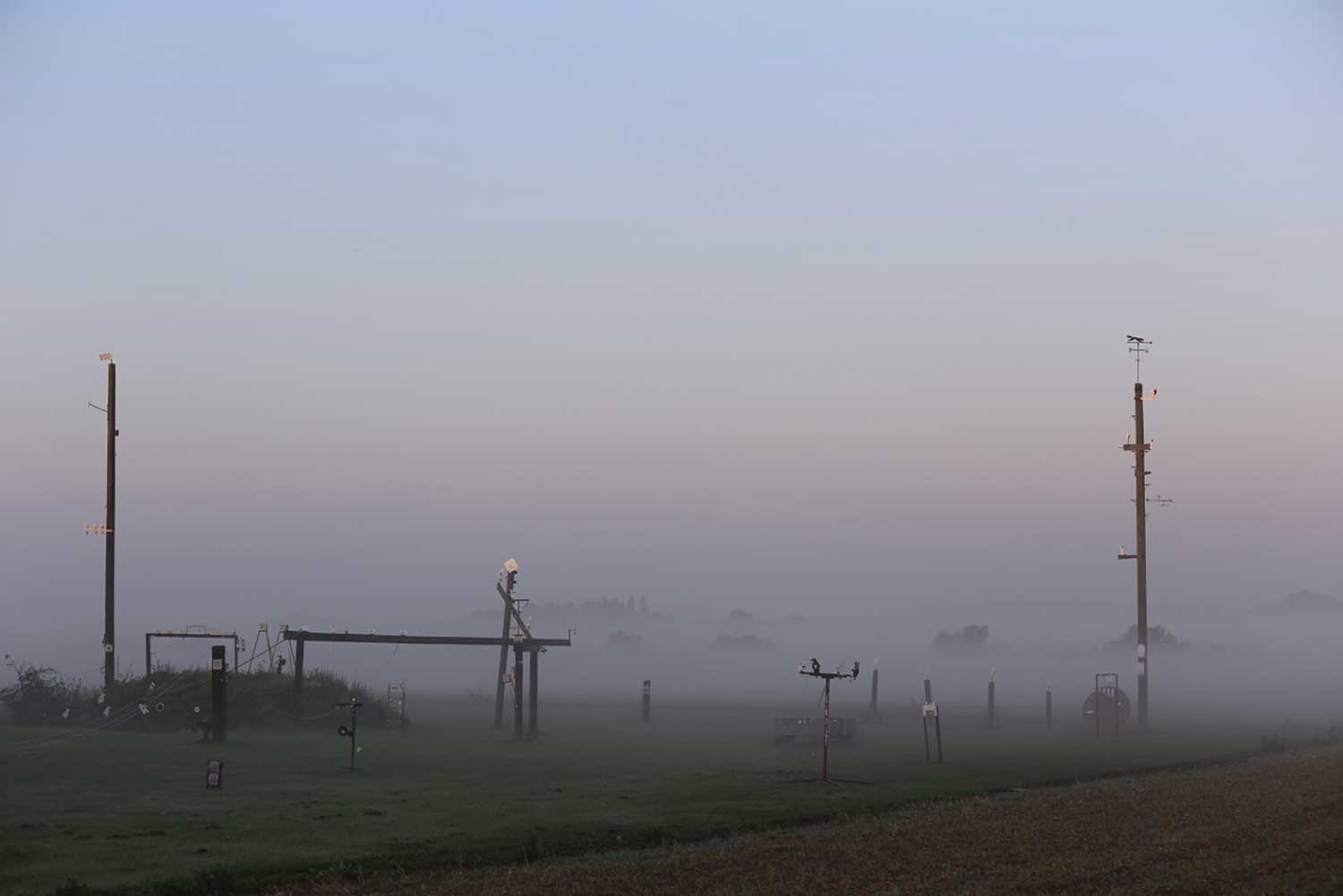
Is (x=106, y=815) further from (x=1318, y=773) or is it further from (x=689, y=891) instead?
(x=1318, y=773)

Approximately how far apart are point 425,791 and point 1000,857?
12.2m

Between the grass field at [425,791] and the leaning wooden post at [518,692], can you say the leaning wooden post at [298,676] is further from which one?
the leaning wooden post at [518,692]

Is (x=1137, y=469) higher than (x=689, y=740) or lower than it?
higher

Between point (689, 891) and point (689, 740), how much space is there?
27338mm

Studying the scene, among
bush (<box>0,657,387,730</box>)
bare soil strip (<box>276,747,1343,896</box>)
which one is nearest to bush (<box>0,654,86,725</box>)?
bush (<box>0,657,387,730</box>)

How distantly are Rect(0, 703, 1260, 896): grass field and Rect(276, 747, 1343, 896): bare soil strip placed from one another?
1.37 meters

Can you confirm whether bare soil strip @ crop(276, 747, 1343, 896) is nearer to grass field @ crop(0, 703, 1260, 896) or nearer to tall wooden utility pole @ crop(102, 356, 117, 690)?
grass field @ crop(0, 703, 1260, 896)

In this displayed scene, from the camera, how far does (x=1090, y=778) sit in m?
29.2

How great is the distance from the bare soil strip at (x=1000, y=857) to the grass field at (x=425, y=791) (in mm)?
1369

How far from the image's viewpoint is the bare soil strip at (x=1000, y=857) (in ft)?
53.2

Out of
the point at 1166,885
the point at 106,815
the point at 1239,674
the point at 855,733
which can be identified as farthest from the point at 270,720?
the point at 1239,674

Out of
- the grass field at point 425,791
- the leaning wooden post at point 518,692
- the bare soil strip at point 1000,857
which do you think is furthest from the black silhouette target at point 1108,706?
the bare soil strip at point 1000,857

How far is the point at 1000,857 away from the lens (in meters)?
18.0

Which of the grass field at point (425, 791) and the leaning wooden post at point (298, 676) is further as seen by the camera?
the leaning wooden post at point (298, 676)
